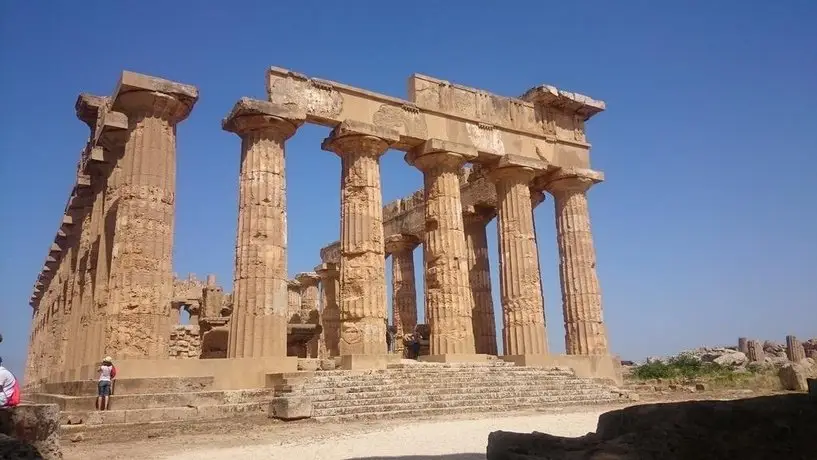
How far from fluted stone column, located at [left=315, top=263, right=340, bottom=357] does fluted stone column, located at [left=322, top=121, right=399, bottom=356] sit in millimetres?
7341

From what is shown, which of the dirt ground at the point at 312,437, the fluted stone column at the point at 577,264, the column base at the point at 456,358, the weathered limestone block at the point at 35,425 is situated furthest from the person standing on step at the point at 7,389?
the fluted stone column at the point at 577,264

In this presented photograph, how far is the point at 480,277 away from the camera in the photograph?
77.4ft

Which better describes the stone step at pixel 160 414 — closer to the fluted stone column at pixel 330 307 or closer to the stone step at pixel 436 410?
the stone step at pixel 436 410

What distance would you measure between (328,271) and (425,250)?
8746 millimetres

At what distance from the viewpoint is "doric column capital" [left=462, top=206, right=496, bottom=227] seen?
2445 centimetres

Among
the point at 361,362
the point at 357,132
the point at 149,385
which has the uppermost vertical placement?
the point at 357,132

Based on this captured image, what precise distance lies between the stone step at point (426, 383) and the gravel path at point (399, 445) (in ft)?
10.2

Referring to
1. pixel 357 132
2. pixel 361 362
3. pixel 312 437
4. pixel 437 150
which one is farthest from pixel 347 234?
pixel 312 437

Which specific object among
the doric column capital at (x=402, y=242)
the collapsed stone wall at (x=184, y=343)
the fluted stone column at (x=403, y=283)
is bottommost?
the collapsed stone wall at (x=184, y=343)

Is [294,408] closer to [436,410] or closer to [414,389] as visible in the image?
[436,410]

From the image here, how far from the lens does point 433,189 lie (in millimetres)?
19234

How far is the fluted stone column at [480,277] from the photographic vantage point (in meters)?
22.9

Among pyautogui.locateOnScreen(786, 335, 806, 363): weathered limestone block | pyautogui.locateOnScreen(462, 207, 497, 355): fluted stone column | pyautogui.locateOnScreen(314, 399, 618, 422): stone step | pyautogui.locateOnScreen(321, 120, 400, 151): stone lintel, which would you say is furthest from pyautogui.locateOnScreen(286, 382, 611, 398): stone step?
pyautogui.locateOnScreen(786, 335, 806, 363): weathered limestone block

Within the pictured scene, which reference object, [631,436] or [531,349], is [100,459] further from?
[531,349]
